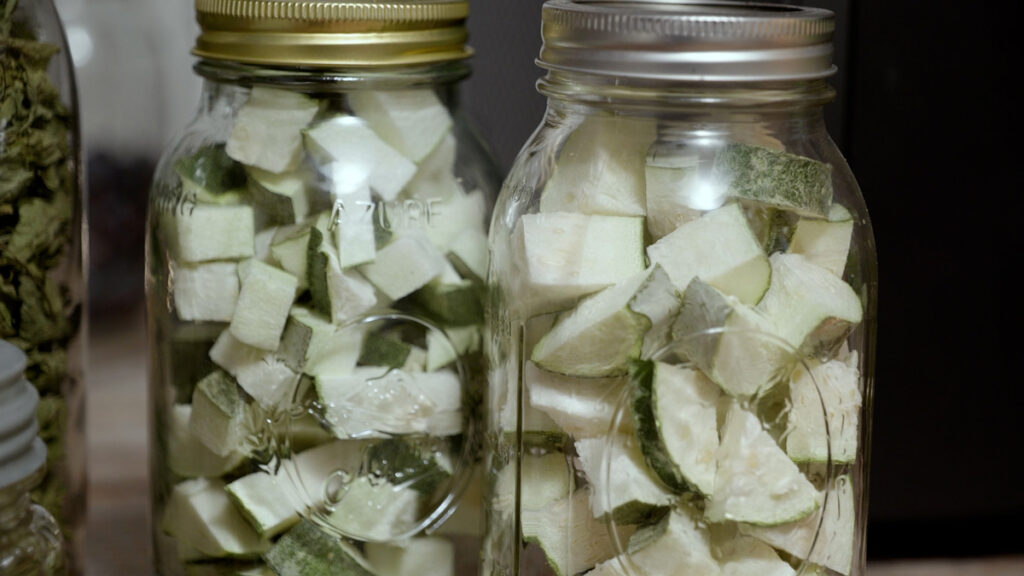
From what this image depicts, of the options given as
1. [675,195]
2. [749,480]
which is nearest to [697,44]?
[675,195]

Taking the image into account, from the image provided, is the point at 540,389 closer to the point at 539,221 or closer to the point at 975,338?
the point at 539,221

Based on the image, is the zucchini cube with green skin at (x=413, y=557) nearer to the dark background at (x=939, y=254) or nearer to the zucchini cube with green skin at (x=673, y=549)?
the zucchini cube with green skin at (x=673, y=549)

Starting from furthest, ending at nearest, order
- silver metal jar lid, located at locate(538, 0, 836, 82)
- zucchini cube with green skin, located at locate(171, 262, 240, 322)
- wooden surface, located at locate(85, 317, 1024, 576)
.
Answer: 1. wooden surface, located at locate(85, 317, 1024, 576)
2. zucchini cube with green skin, located at locate(171, 262, 240, 322)
3. silver metal jar lid, located at locate(538, 0, 836, 82)

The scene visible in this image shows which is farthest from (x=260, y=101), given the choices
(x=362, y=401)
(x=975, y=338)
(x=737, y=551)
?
(x=975, y=338)

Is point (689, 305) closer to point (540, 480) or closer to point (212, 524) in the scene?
point (540, 480)

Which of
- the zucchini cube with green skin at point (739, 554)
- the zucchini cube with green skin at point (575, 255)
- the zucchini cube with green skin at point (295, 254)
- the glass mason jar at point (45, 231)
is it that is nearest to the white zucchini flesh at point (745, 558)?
the zucchini cube with green skin at point (739, 554)

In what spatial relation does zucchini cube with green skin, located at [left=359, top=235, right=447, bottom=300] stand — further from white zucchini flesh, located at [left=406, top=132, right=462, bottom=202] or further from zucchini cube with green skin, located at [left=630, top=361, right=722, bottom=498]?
zucchini cube with green skin, located at [left=630, top=361, right=722, bottom=498]

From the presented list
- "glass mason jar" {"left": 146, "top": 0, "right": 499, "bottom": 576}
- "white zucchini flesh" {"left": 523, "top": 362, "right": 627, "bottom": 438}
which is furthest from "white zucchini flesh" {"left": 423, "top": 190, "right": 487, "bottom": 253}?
"white zucchini flesh" {"left": 523, "top": 362, "right": 627, "bottom": 438}

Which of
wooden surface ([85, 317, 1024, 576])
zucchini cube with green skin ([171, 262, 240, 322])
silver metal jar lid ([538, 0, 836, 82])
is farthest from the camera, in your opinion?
wooden surface ([85, 317, 1024, 576])
